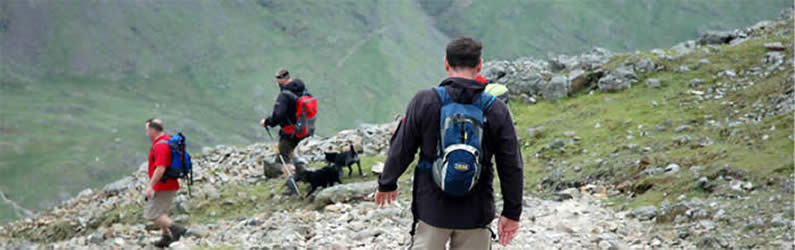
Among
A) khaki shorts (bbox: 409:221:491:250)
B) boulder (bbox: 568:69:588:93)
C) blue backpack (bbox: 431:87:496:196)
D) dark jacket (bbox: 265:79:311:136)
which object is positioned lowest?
khaki shorts (bbox: 409:221:491:250)

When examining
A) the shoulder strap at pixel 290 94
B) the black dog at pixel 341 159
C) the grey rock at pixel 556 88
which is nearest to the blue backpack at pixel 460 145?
the shoulder strap at pixel 290 94

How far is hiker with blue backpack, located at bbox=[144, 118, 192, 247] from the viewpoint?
13.0 meters

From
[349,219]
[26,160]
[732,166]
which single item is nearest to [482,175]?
[349,219]

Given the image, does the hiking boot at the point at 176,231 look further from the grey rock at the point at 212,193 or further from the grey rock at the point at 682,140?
the grey rock at the point at 682,140

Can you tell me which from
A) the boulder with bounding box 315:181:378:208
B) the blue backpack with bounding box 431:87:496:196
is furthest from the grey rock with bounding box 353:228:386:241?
the blue backpack with bounding box 431:87:496:196

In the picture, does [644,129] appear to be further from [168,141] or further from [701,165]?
[168,141]

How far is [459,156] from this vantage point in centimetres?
539

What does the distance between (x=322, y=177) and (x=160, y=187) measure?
11.7 feet

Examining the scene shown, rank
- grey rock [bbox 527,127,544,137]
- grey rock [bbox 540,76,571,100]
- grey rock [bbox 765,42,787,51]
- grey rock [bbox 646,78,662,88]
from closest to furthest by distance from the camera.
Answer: grey rock [bbox 527,127,544,137] < grey rock [bbox 646,78,662,88] < grey rock [bbox 765,42,787,51] < grey rock [bbox 540,76,571,100]

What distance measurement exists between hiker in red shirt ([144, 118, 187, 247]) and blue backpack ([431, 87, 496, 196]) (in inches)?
347

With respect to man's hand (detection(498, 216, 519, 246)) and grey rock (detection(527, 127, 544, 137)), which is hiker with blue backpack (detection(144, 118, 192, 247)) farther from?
grey rock (detection(527, 127, 544, 137))

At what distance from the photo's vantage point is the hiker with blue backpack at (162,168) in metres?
13.0

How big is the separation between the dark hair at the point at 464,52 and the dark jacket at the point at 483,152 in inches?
5.6

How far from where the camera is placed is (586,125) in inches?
738
